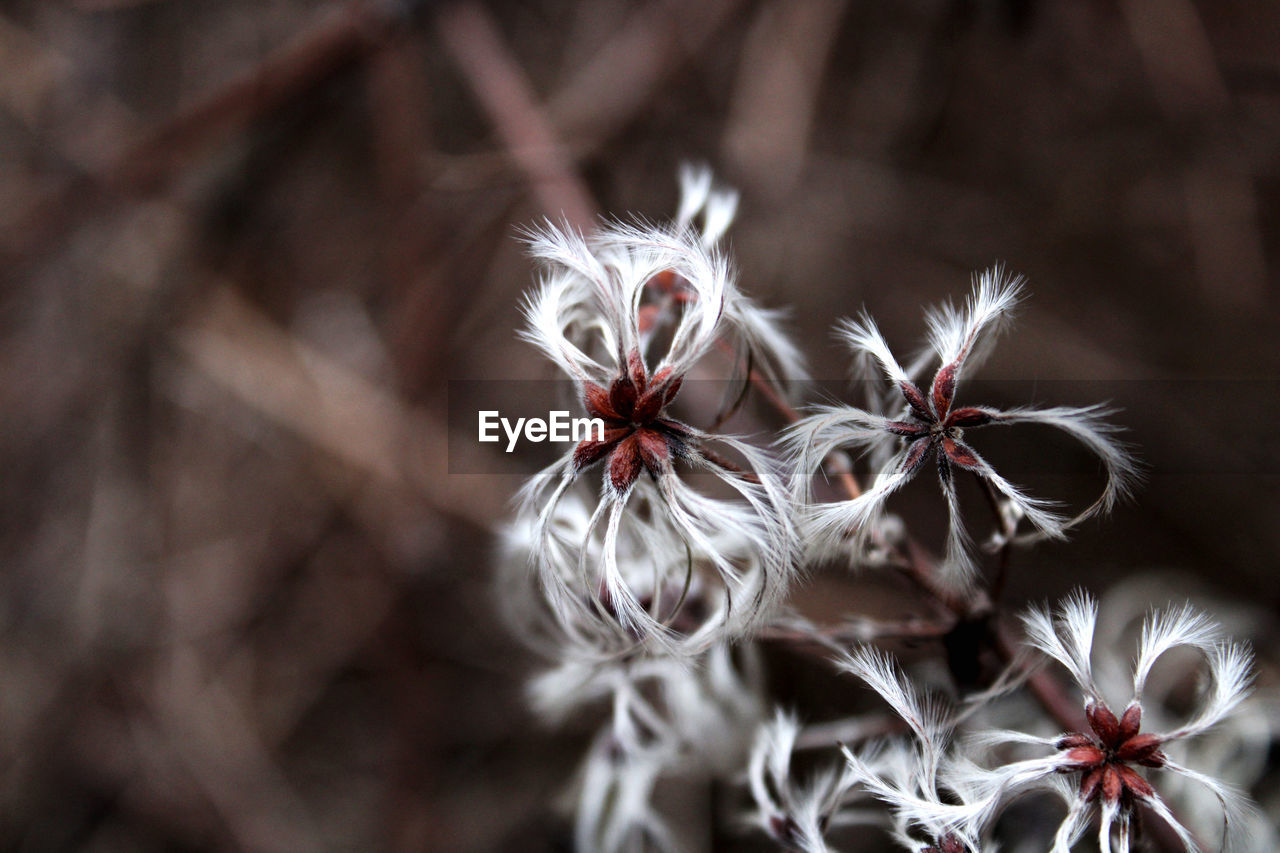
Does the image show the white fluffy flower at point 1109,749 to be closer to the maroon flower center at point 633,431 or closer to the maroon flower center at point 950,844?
the maroon flower center at point 950,844

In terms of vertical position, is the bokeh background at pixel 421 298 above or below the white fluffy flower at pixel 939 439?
above

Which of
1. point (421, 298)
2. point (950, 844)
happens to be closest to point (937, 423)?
point (950, 844)

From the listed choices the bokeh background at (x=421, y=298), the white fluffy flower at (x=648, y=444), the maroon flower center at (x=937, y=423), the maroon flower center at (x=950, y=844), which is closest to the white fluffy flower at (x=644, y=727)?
the white fluffy flower at (x=648, y=444)

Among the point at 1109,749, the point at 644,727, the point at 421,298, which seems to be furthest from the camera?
the point at 421,298

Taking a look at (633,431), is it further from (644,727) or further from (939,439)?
(644,727)

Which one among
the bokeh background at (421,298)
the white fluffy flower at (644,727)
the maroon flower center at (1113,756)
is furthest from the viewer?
the bokeh background at (421,298)

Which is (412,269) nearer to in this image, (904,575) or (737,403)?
(737,403)
